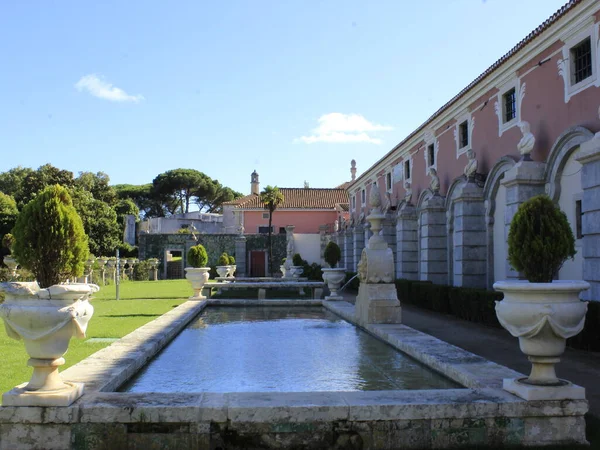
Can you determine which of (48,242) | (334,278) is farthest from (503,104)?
(48,242)

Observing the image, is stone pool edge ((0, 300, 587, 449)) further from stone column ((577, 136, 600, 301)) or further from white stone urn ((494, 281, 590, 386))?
stone column ((577, 136, 600, 301))

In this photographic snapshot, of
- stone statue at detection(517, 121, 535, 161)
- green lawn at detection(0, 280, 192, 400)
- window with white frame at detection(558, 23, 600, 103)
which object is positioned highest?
window with white frame at detection(558, 23, 600, 103)

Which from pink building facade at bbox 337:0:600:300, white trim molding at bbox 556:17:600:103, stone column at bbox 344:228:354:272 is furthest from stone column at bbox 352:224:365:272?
white trim molding at bbox 556:17:600:103

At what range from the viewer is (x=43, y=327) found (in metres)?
4.27

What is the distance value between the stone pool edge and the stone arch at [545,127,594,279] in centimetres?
837

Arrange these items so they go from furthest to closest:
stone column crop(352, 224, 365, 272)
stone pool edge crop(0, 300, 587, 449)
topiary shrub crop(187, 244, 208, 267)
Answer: stone column crop(352, 224, 365, 272) → topiary shrub crop(187, 244, 208, 267) → stone pool edge crop(0, 300, 587, 449)

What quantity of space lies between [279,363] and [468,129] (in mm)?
12704

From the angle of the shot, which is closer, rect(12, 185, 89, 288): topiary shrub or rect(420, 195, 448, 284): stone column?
rect(12, 185, 89, 288): topiary shrub

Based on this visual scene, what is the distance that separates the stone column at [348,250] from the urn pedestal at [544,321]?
91.7ft

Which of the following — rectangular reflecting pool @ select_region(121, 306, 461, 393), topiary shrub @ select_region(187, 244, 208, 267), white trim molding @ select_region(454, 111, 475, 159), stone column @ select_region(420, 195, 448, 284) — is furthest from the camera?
stone column @ select_region(420, 195, 448, 284)

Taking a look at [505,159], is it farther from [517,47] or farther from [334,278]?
[334,278]

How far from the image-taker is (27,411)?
4176 mm

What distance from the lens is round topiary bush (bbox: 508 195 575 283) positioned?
4.90m

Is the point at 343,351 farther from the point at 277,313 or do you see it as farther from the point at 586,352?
the point at 277,313
